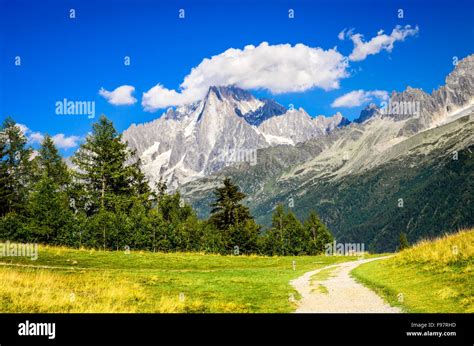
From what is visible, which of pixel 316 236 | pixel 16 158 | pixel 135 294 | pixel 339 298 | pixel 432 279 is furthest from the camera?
pixel 316 236

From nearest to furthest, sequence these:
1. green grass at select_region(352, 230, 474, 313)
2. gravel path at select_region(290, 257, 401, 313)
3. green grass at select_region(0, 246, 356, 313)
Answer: green grass at select_region(0, 246, 356, 313), green grass at select_region(352, 230, 474, 313), gravel path at select_region(290, 257, 401, 313)

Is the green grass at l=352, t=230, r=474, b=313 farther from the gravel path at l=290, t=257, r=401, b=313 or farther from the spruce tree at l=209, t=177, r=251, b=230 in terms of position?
the spruce tree at l=209, t=177, r=251, b=230

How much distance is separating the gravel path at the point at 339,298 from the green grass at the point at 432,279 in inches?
26.8

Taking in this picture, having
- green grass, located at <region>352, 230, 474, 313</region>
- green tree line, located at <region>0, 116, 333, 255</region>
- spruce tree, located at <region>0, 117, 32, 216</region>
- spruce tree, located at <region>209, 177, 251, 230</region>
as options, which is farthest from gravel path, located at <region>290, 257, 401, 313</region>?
spruce tree, located at <region>0, 117, 32, 216</region>

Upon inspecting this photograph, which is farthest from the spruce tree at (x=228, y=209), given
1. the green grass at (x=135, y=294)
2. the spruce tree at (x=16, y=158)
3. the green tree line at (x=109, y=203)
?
the green grass at (x=135, y=294)

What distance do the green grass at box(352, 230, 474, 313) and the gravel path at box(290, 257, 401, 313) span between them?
2.23ft

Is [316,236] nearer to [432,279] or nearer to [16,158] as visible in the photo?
[16,158]

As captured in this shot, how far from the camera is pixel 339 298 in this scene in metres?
21.6

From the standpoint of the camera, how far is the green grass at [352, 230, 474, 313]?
17938 millimetres

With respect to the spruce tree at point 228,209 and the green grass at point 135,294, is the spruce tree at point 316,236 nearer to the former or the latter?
the spruce tree at point 228,209

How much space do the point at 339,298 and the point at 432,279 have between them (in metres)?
5.42

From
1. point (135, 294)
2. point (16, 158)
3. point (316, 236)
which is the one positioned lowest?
point (316, 236)

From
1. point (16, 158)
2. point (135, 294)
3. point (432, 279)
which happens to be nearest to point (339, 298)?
point (432, 279)
